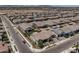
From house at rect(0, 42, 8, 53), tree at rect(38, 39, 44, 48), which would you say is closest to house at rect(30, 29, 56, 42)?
tree at rect(38, 39, 44, 48)

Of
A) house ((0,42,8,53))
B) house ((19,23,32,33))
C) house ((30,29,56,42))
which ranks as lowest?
house ((0,42,8,53))

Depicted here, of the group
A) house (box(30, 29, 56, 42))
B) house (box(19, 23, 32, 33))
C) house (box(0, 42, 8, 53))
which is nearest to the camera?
house (box(0, 42, 8, 53))

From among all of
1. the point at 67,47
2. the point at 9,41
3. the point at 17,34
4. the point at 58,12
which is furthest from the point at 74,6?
the point at 9,41

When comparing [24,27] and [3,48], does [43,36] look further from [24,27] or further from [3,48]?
[3,48]

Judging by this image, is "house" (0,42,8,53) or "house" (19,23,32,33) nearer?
"house" (0,42,8,53)

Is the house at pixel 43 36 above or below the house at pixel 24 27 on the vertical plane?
below

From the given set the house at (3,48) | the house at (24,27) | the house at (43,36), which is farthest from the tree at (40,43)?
the house at (3,48)

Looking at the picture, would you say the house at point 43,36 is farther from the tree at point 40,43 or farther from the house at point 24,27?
the house at point 24,27

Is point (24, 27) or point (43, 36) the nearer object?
point (43, 36)

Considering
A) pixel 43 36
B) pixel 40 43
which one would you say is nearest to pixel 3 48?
pixel 40 43

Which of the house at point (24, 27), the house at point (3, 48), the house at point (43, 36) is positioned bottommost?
the house at point (3, 48)

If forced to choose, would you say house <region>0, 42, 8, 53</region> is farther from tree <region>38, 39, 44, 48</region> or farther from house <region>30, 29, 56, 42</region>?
tree <region>38, 39, 44, 48</region>

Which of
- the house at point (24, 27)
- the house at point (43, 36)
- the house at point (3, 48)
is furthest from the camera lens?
the house at point (24, 27)
